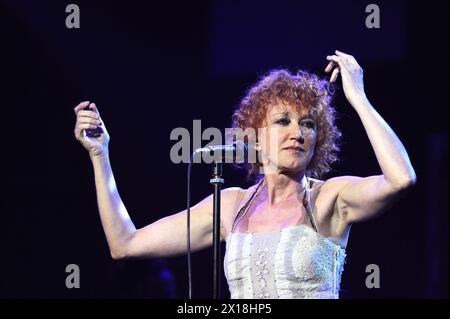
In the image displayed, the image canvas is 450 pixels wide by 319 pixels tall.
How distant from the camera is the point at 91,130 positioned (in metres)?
2.44

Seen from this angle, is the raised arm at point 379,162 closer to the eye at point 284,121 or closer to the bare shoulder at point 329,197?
the bare shoulder at point 329,197

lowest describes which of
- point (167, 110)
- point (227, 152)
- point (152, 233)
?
point (152, 233)

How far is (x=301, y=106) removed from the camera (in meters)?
2.40

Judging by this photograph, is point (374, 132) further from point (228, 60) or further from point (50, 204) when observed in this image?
point (50, 204)

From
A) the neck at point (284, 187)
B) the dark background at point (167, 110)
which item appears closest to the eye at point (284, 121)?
the neck at point (284, 187)

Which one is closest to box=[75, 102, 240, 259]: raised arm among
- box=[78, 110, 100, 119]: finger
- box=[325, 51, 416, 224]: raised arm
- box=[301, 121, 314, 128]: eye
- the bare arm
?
the bare arm

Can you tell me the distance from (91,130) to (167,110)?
1597mm

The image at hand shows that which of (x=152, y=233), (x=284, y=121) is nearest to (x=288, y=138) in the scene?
(x=284, y=121)

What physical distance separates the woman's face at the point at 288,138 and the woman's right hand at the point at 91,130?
59 cm

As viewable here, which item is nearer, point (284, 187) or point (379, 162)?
point (379, 162)

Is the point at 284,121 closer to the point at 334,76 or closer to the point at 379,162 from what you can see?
the point at 334,76

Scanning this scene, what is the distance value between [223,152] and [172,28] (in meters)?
2.25

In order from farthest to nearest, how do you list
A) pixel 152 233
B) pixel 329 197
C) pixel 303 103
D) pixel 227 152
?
pixel 152 233
pixel 303 103
pixel 329 197
pixel 227 152
